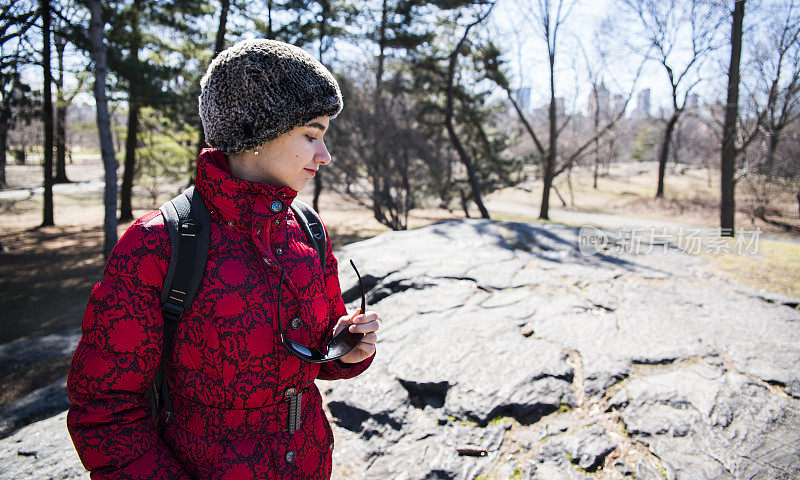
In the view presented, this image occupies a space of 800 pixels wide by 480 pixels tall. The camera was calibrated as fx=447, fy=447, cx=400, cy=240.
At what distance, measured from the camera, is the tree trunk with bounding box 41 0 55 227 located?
10434 mm

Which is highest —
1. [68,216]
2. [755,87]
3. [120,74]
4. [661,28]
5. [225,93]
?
[661,28]

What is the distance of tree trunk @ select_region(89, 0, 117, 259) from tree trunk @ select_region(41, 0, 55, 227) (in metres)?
3.94

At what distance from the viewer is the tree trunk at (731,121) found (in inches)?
380

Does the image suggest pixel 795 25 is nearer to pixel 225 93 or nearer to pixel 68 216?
pixel 225 93

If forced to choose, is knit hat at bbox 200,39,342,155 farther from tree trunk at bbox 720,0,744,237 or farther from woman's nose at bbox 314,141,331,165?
tree trunk at bbox 720,0,744,237

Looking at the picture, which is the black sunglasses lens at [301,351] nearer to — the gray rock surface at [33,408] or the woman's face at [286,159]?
the woman's face at [286,159]

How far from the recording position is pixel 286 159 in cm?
121

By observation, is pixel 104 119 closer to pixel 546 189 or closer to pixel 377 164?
pixel 377 164

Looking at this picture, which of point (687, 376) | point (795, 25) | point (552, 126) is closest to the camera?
point (687, 376)

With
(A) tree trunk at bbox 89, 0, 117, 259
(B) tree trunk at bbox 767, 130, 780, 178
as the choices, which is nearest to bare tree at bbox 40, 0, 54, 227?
(A) tree trunk at bbox 89, 0, 117, 259

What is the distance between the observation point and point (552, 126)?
15961mm

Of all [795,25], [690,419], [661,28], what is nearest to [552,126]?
[661,28]

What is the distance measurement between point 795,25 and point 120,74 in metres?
16.0

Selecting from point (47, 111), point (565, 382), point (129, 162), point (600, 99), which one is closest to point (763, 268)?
point (565, 382)
